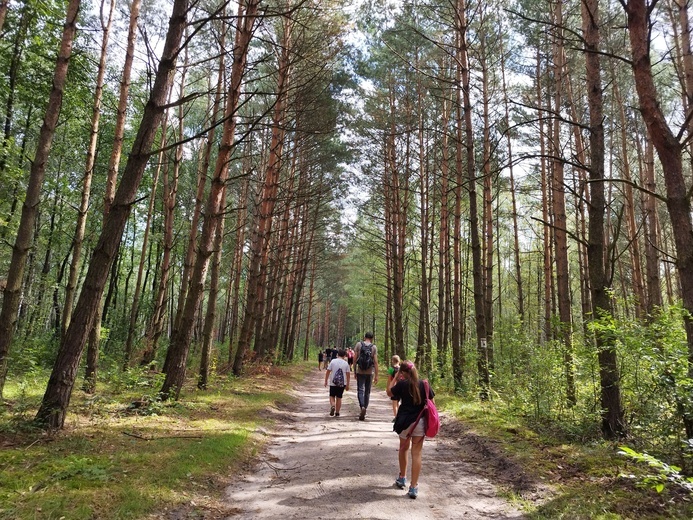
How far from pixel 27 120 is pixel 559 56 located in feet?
59.0

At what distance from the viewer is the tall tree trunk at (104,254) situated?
4.52 meters

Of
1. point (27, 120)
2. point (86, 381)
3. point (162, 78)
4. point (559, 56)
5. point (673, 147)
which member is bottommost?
point (86, 381)

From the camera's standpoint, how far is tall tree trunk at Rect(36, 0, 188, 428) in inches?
178

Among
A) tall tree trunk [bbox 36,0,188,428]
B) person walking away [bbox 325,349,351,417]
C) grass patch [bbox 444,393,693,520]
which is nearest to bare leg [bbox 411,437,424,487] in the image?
grass patch [bbox 444,393,693,520]

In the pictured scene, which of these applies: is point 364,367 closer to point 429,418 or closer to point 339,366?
point 339,366

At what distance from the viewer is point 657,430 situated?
4.77 metres

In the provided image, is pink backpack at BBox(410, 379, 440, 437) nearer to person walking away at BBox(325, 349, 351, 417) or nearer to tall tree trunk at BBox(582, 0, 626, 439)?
tall tree trunk at BBox(582, 0, 626, 439)

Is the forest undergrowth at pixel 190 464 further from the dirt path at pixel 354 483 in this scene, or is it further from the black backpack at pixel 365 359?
the black backpack at pixel 365 359

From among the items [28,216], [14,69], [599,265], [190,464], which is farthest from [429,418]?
[14,69]

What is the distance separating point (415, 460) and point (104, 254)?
4262 millimetres

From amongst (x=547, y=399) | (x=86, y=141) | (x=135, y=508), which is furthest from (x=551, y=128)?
(x=86, y=141)

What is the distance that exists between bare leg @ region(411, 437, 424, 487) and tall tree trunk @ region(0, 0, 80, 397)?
5.57 meters

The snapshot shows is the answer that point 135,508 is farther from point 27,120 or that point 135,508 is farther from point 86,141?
point 86,141

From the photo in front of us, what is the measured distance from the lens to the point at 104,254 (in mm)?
4641
